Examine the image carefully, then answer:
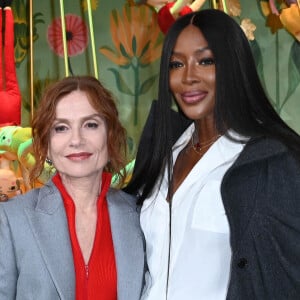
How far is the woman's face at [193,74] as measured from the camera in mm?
1000

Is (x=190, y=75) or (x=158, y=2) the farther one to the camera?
(x=158, y=2)

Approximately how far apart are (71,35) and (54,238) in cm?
207

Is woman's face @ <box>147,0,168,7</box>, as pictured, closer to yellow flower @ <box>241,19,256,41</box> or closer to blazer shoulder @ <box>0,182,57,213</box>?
yellow flower @ <box>241,19,256,41</box>

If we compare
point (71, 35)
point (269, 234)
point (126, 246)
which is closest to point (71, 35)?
point (71, 35)

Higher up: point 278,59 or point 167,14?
point 167,14

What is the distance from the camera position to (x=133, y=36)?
293 centimetres

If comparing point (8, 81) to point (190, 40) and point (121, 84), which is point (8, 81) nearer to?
point (190, 40)

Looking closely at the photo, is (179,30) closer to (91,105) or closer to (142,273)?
(91,105)

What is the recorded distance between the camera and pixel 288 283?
3.00 feet

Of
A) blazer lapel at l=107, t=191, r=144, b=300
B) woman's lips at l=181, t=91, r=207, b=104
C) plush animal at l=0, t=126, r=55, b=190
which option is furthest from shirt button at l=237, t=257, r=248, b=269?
plush animal at l=0, t=126, r=55, b=190

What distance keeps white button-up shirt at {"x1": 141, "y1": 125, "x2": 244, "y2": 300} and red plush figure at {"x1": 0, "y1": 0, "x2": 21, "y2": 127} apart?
3.03 feet

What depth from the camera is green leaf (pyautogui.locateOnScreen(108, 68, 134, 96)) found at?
116 inches

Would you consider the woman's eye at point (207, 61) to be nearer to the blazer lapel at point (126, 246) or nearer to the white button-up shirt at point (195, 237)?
the white button-up shirt at point (195, 237)

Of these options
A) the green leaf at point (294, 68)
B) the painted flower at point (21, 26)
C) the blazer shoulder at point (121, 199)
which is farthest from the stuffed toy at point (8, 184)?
the green leaf at point (294, 68)
